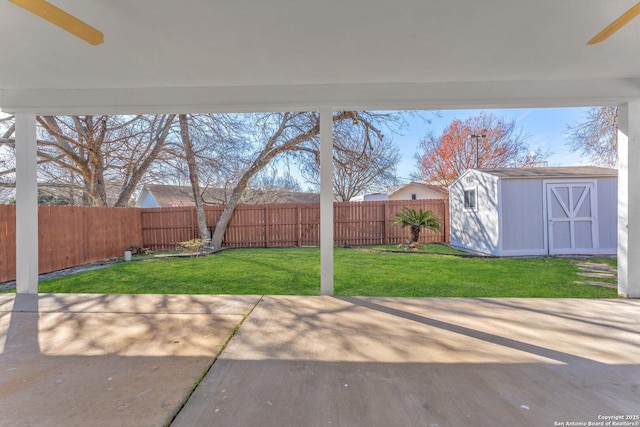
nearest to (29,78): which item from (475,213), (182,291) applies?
(182,291)

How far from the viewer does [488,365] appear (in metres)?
1.86

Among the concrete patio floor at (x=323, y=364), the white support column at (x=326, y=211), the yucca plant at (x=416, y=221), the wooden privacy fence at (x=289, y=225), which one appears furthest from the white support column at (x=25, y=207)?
the yucca plant at (x=416, y=221)

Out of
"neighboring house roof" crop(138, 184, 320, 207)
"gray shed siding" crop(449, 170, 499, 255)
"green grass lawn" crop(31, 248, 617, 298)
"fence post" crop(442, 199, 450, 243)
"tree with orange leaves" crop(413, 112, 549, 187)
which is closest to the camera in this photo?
"green grass lawn" crop(31, 248, 617, 298)

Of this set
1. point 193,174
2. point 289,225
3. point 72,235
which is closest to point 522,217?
point 289,225

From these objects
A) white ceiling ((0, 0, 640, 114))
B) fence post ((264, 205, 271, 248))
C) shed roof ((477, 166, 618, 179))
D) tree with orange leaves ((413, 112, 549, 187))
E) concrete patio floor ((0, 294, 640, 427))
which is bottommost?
concrete patio floor ((0, 294, 640, 427))

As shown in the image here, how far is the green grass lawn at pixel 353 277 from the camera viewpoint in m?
4.39

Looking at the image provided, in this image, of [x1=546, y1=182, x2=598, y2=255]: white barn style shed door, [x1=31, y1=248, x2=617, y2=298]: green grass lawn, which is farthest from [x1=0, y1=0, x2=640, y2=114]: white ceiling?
[x1=546, y1=182, x2=598, y2=255]: white barn style shed door

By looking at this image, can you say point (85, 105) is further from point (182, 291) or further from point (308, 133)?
point (308, 133)

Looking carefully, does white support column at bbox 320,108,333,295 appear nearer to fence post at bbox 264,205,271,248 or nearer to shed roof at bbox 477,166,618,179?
shed roof at bbox 477,166,618,179

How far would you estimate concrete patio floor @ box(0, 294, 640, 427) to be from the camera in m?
1.45

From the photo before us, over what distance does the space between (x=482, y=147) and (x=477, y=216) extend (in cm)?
923

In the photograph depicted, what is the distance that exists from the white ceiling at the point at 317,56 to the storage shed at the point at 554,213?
4.50 meters

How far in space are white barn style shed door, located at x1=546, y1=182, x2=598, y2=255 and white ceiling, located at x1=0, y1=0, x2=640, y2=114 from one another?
15.7ft

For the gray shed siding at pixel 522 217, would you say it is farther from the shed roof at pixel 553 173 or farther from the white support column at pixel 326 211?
the white support column at pixel 326 211
